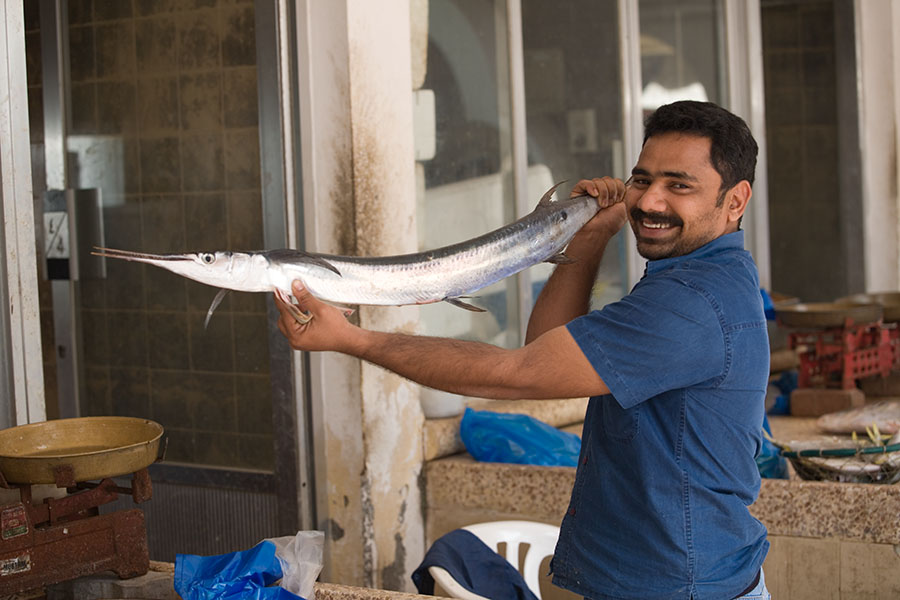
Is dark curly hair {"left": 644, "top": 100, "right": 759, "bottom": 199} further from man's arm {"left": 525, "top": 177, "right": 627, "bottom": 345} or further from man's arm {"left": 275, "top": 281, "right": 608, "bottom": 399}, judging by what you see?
man's arm {"left": 275, "top": 281, "right": 608, "bottom": 399}

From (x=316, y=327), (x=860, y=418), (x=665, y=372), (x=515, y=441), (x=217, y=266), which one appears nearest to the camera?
(x=217, y=266)

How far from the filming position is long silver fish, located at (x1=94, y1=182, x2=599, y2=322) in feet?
6.53

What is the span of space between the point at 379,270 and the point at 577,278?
0.77 metres

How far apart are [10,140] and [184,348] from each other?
204 centimetres

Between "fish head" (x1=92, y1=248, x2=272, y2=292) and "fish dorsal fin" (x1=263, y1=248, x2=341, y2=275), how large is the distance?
3cm

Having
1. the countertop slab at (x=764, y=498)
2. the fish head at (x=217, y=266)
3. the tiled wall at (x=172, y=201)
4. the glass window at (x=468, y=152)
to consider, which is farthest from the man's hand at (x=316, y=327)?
the tiled wall at (x=172, y=201)

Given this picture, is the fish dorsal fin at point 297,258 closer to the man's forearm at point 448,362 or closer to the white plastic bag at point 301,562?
the man's forearm at point 448,362

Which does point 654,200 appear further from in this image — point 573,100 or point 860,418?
point 573,100

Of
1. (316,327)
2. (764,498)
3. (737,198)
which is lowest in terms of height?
(764,498)

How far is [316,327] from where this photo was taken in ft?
7.08

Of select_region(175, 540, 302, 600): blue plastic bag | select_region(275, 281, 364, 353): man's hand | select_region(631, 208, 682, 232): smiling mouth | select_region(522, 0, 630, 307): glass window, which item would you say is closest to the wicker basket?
select_region(522, 0, 630, 307): glass window

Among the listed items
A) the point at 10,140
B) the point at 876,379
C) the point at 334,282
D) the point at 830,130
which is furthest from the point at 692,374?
the point at 830,130

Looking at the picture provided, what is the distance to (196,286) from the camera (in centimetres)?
475

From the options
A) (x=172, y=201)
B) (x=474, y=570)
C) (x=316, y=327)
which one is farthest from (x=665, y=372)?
(x=172, y=201)
